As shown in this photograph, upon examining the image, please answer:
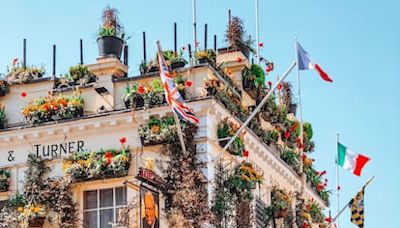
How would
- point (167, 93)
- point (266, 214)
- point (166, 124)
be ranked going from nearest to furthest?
point (167, 93)
point (166, 124)
point (266, 214)

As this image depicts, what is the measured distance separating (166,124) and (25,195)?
3904 mm

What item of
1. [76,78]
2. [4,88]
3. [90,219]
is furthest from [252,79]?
[4,88]

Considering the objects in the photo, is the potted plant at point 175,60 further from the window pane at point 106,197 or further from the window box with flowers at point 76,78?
the window pane at point 106,197

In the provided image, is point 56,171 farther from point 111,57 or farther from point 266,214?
point 266,214

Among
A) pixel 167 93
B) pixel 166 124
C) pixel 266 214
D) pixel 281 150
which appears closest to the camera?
pixel 167 93

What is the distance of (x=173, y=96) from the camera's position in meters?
22.8

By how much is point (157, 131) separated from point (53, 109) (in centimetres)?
291

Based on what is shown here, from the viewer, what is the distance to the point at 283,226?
28391 mm

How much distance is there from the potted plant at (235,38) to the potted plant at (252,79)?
0.43 meters

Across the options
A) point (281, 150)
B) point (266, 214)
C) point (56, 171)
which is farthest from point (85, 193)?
point (281, 150)

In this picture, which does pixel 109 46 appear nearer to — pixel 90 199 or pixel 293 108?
pixel 90 199

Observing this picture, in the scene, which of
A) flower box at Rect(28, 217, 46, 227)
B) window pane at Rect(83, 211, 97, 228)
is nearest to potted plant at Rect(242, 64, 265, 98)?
window pane at Rect(83, 211, 97, 228)

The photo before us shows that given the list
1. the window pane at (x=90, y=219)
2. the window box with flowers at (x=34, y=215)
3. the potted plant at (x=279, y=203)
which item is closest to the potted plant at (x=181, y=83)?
the window pane at (x=90, y=219)

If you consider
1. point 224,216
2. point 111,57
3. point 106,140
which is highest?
point 111,57
